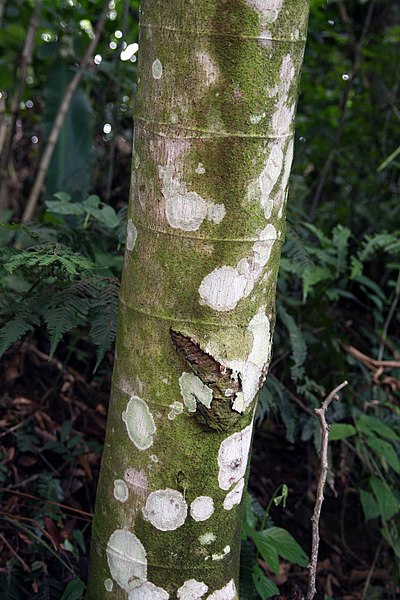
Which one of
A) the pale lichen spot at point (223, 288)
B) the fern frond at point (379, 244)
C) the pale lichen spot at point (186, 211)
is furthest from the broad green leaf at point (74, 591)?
the fern frond at point (379, 244)

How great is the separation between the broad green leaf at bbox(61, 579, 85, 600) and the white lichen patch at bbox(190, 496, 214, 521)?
52 centimetres

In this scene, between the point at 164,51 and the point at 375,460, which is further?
the point at 375,460

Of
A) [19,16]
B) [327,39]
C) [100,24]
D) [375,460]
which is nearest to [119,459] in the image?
[375,460]

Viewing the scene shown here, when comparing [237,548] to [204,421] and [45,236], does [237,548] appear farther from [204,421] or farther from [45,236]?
[45,236]

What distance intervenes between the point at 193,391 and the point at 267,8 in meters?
0.67

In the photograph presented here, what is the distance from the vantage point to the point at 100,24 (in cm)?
294

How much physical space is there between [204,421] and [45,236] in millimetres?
1062

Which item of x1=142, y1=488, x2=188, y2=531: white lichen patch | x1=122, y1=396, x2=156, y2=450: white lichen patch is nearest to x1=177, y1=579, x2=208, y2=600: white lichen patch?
x1=142, y1=488, x2=188, y2=531: white lichen patch

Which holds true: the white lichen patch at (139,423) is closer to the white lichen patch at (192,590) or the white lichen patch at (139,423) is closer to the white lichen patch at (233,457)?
the white lichen patch at (233,457)

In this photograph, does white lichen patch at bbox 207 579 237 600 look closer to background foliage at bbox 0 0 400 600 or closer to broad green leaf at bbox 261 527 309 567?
background foliage at bbox 0 0 400 600

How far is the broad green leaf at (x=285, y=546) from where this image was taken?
1.80 metres

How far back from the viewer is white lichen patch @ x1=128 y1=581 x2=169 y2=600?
1.29m

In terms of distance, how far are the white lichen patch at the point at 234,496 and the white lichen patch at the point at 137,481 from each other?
0.17 m

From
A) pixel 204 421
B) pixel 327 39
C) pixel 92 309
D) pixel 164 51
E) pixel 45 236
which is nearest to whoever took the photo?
pixel 164 51
